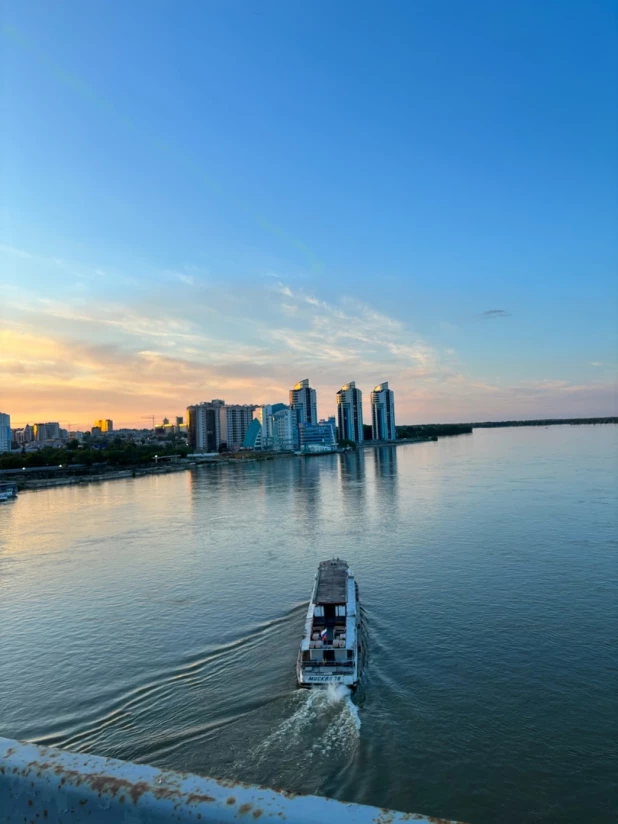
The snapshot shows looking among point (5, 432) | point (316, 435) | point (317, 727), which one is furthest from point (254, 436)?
point (317, 727)

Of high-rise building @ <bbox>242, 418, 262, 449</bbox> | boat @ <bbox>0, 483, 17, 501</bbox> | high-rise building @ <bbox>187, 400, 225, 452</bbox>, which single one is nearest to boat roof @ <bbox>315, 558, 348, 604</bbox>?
boat @ <bbox>0, 483, 17, 501</bbox>

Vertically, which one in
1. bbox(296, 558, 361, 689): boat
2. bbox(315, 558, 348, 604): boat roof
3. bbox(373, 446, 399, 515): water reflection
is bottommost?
bbox(373, 446, 399, 515): water reflection

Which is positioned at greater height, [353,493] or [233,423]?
[233,423]

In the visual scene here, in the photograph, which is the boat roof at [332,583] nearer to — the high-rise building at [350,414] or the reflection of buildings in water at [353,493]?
the reflection of buildings in water at [353,493]

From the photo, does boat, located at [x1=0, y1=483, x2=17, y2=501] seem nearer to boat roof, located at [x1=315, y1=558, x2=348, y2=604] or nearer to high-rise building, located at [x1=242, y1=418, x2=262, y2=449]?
boat roof, located at [x1=315, y1=558, x2=348, y2=604]

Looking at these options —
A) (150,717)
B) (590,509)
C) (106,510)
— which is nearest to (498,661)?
(150,717)

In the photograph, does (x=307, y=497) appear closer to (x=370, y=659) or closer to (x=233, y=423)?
(x=370, y=659)
